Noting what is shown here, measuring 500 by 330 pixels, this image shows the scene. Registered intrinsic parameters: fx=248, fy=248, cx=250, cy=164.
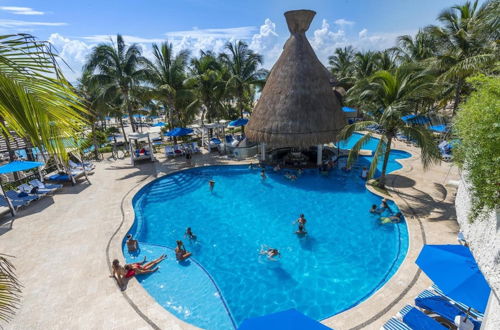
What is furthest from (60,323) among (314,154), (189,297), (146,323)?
(314,154)

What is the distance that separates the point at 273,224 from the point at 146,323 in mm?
6716

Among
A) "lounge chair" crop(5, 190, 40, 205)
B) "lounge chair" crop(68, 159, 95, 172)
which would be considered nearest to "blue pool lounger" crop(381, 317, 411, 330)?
"lounge chair" crop(5, 190, 40, 205)

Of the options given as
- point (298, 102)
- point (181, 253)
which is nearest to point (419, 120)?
point (298, 102)

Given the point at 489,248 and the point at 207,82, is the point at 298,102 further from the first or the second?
the point at 489,248

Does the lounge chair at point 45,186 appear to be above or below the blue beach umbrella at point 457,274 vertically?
below

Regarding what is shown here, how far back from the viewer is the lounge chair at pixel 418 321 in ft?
18.1

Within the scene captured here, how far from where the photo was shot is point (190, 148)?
71.8 ft

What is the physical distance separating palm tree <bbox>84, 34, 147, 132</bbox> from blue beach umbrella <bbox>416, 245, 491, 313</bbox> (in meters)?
20.6

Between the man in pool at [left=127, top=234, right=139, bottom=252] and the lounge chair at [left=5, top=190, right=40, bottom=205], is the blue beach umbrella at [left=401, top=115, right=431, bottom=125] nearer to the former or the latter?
the man in pool at [left=127, top=234, right=139, bottom=252]

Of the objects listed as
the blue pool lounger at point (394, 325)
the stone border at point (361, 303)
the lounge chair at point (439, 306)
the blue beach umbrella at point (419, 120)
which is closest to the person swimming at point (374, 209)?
the stone border at point (361, 303)

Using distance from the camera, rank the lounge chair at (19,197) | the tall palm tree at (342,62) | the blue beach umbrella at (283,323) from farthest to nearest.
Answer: the tall palm tree at (342,62) < the lounge chair at (19,197) < the blue beach umbrella at (283,323)

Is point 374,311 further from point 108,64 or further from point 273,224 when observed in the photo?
point 108,64

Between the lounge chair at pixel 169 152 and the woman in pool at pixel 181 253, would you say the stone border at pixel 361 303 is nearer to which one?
the woman in pool at pixel 181 253

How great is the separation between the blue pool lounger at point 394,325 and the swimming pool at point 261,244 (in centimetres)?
166
